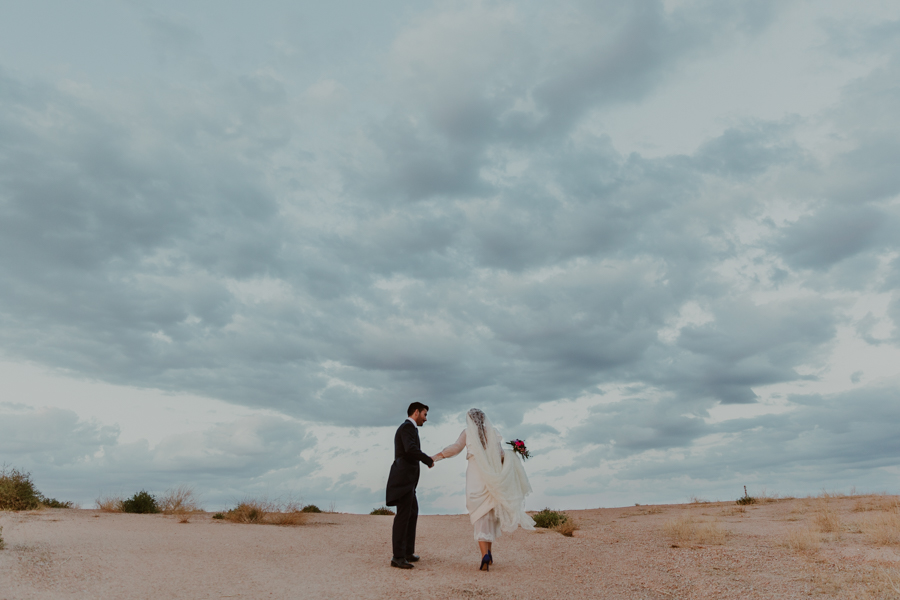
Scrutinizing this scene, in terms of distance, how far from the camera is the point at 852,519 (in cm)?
1705

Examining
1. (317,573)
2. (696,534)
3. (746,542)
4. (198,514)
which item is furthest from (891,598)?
(198,514)

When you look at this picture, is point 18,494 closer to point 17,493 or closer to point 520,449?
point 17,493

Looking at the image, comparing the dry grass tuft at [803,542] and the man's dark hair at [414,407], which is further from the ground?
the man's dark hair at [414,407]

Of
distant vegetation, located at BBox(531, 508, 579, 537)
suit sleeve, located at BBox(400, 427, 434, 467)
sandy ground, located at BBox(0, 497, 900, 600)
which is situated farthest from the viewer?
distant vegetation, located at BBox(531, 508, 579, 537)

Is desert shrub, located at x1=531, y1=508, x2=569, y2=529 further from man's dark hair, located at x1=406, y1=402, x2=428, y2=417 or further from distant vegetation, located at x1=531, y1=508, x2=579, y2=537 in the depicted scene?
man's dark hair, located at x1=406, y1=402, x2=428, y2=417

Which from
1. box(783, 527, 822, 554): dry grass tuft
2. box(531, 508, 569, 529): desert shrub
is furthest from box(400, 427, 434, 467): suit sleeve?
box(531, 508, 569, 529): desert shrub

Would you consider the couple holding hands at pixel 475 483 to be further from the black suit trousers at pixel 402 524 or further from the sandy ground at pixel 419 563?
the sandy ground at pixel 419 563

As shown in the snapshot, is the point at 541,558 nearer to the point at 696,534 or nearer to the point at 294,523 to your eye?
the point at 696,534

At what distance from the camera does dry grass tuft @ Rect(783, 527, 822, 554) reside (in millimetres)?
12133

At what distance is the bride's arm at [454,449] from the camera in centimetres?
1029

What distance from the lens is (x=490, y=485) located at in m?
10.1

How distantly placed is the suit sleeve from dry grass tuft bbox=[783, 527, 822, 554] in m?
8.22

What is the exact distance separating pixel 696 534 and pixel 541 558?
16.0ft

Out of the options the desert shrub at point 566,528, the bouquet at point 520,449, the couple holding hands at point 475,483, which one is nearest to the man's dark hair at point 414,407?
the couple holding hands at point 475,483
